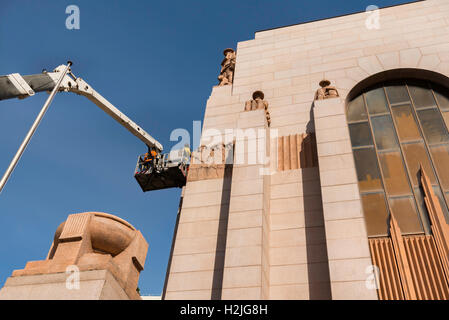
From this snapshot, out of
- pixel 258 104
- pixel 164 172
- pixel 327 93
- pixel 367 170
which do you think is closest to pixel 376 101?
pixel 327 93

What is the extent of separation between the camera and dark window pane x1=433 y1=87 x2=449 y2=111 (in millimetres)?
15596

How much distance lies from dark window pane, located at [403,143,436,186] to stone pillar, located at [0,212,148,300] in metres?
11.4

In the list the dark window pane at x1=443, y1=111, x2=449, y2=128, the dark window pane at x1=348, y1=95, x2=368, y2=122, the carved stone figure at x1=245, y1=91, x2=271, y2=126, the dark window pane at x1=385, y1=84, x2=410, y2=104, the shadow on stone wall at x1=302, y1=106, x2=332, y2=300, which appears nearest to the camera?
the shadow on stone wall at x1=302, y1=106, x2=332, y2=300

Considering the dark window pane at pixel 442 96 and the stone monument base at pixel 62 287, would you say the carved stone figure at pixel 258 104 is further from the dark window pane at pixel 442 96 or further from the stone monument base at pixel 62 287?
the stone monument base at pixel 62 287

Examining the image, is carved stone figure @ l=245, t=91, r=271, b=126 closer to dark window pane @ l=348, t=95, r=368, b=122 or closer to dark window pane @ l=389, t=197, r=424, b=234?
dark window pane @ l=348, t=95, r=368, b=122

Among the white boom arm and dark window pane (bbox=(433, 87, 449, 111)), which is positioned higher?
the white boom arm

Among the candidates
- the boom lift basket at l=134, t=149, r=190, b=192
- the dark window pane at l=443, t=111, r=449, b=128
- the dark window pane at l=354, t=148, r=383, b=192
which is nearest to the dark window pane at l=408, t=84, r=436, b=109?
the dark window pane at l=443, t=111, r=449, b=128

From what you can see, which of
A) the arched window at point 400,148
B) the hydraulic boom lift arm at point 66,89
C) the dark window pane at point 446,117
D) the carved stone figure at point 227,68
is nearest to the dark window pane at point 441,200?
the arched window at point 400,148

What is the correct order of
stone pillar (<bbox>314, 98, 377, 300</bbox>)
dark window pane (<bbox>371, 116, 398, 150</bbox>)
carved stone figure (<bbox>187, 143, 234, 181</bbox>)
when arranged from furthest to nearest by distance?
carved stone figure (<bbox>187, 143, 234, 181</bbox>)
dark window pane (<bbox>371, 116, 398, 150</bbox>)
stone pillar (<bbox>314, 98, 377, 300</bbox>)

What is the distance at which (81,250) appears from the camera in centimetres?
1424

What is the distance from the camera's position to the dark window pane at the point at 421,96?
15836 millimetres

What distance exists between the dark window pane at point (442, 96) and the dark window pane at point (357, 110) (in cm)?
304

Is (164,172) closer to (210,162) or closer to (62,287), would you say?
(210,162)

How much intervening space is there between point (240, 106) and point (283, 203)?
643 cm
